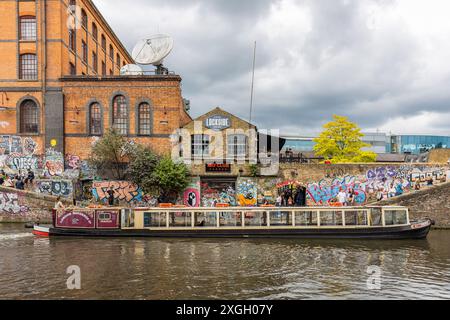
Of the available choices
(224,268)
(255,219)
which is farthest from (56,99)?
(224,268)

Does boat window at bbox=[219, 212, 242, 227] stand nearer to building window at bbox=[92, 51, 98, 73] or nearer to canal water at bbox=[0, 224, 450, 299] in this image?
canal water at bbox=[0, 224, 450, 299]

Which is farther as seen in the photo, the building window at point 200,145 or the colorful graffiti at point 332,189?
the building window at point 200,145

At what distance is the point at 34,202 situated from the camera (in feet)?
76.5

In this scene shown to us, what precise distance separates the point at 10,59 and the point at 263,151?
19273 millimetres

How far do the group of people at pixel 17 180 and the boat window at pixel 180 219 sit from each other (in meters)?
11.9

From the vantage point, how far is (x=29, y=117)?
26.7 metres

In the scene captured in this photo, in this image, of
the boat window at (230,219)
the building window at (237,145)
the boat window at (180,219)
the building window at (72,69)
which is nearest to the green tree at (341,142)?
the building window at (237,145)

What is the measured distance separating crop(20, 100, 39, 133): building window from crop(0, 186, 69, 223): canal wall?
5.04 m

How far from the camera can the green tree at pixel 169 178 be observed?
945 inches

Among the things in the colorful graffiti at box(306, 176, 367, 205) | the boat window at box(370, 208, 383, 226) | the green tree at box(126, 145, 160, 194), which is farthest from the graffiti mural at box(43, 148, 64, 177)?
the boat window at box(370, 208, 383, 226)

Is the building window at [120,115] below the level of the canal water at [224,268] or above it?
above

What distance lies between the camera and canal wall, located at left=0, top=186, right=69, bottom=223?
23297 mm

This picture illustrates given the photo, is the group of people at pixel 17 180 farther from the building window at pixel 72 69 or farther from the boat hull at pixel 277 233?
the building window at pixel 72 69
